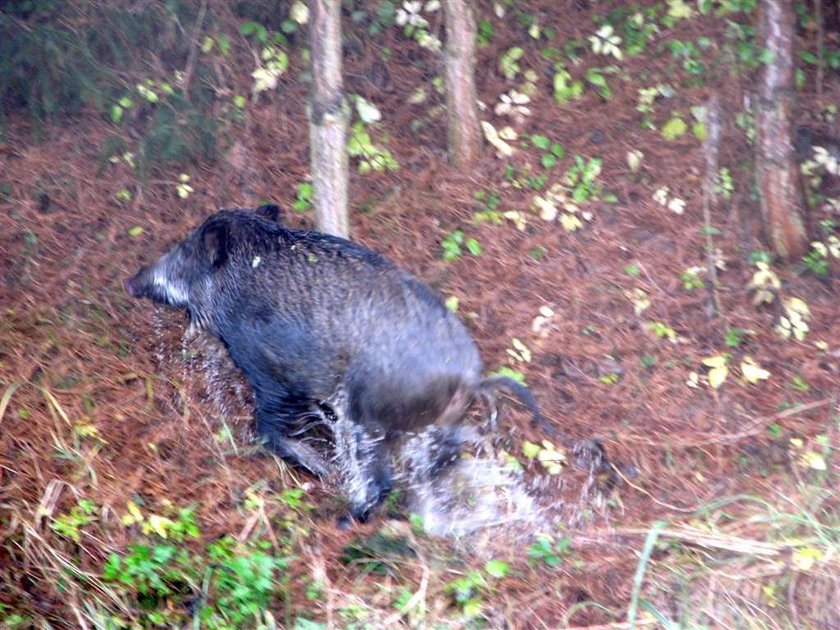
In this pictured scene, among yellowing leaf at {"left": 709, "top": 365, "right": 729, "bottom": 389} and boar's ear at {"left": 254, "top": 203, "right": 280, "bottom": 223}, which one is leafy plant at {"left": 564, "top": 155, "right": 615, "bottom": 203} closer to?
yellowing leaf at {"left": 709, "top": 365, "right": 729, "bottom": 389}

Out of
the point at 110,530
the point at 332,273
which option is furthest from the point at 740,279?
the point at 110,530

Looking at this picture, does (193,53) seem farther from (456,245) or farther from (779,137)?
(779,137)

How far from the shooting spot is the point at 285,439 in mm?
5496

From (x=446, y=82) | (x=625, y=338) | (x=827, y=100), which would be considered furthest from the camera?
(x=827, y=100)

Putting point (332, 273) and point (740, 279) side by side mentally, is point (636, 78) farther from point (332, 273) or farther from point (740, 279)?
point (332, 273)

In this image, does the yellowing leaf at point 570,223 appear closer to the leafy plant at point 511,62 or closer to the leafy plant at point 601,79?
the leafy plant at point 601,79

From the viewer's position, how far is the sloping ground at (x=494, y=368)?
474 centimetres

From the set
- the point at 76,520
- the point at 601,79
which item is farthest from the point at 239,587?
the point at 601,79

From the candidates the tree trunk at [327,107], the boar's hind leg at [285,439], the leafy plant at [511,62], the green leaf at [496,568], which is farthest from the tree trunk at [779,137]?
the boar's hind leg at [285,439]

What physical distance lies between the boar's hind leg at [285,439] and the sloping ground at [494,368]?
0.09 metres

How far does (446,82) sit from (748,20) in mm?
2426

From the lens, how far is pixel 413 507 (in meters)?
5.40

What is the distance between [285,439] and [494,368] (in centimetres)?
132

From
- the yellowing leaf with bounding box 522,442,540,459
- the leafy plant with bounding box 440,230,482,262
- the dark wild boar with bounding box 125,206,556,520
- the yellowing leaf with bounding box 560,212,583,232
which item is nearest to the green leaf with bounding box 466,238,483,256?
the leafy plant with bounding box 440,230,482,262
